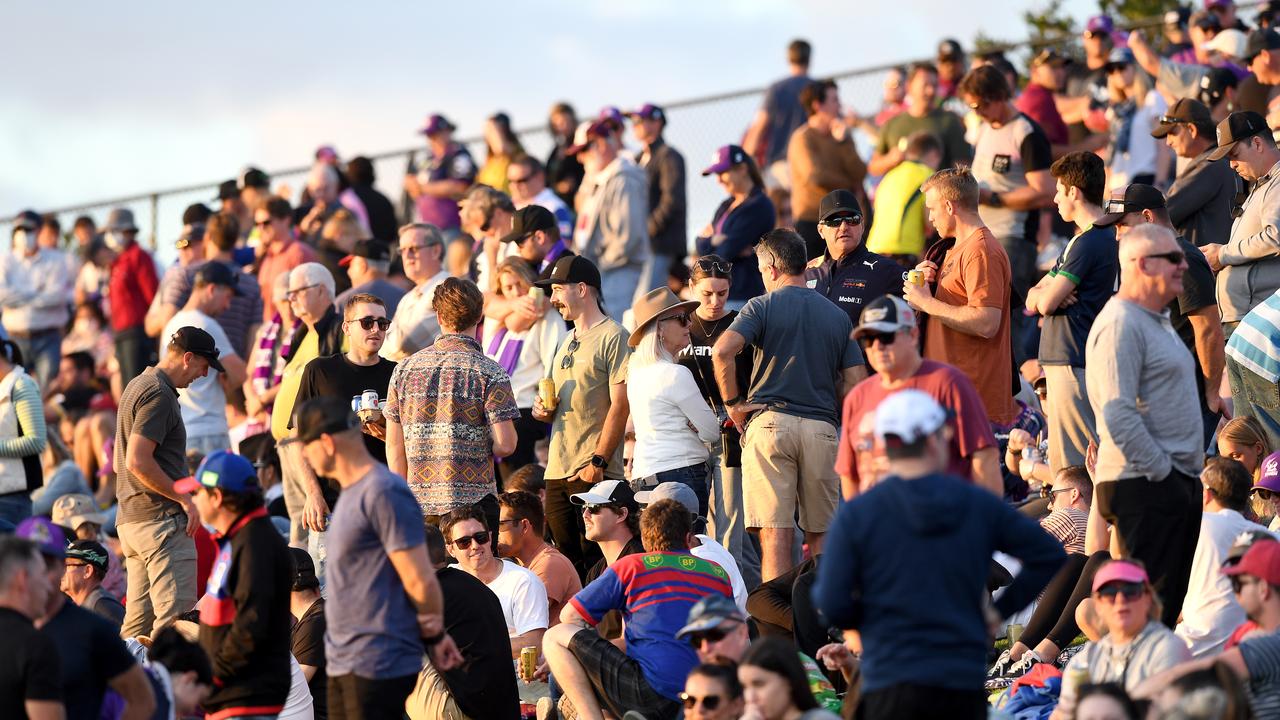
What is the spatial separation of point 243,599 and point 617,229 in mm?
7539

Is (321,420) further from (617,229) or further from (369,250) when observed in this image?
(617,229)

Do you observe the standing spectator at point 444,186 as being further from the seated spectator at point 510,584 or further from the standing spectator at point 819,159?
the seated spectator at point 510,584

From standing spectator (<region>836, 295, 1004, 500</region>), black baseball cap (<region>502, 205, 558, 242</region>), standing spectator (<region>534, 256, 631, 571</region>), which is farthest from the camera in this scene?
black baseball cap (<region>502, 205, 558, 242</region>)

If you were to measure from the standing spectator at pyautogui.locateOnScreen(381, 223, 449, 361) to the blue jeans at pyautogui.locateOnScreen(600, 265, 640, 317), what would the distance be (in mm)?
2735

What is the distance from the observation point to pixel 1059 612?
853 cm

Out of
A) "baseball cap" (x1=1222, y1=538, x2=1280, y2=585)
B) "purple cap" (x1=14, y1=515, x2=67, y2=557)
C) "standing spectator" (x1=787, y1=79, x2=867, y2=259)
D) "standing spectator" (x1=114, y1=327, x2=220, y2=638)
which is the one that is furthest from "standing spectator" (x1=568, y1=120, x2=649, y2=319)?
"baseball cap" (x1=1222, y1=538, x2=1280, y2=585)

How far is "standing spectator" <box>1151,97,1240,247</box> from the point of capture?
1053cm

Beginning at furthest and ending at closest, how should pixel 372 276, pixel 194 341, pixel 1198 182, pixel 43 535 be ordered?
pixel 372 276 < pixel 1198 182 < pixel 194 341 < pixel 43 535

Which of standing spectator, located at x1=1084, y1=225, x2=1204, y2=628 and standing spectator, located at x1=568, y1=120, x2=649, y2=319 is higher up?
standing spectator, located at x1=568, y1=120, x2=649, y2=319

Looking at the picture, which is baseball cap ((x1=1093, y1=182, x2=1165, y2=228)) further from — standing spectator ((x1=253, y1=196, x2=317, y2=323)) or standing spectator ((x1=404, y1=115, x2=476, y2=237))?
standing spectator ((x1=404, y1=115, x2=476, y2=237))

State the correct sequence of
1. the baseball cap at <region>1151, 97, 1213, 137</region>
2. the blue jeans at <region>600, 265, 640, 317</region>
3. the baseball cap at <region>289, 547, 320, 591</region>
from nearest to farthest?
the baseball cap at <region>289, 547, 320, 591</region>, the baseball cap at <region>1151, 97, 1213, 137</region>, the blue jeans at <region>600, 265, 640, 317</region>

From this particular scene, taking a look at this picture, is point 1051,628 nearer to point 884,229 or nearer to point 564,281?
point 564,281

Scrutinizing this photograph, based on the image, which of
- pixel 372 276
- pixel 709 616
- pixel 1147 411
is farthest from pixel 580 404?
pixel 1147 411

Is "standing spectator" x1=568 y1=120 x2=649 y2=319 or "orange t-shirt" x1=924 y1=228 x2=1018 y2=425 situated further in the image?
"standing spectator" x1=568 y1=120 x2=649 y2=319
